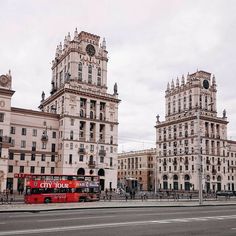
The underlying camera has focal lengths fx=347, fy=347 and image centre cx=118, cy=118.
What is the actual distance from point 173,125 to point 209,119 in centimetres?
1394

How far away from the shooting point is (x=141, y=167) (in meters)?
148

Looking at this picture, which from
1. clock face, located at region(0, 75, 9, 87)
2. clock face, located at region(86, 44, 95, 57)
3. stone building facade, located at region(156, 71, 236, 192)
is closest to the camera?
clock face, located at region(0, 75, 9, 87)

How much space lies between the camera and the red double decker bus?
47594 mm

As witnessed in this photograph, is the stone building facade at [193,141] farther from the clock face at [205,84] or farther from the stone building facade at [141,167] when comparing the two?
the stone building facade at [141,167]

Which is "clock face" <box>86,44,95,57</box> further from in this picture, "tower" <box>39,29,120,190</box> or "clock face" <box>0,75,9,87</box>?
"clock face" <box>0,75,9,87</box>

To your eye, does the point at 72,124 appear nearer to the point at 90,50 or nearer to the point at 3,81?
the point at 3,81

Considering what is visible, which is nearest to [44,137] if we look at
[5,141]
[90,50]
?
[5,141]

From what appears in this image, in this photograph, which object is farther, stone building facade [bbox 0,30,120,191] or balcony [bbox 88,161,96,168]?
balcony [bbox 88,161,96,168]

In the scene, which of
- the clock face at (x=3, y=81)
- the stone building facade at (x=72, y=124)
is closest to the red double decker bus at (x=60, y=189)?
the stone building facade at (x=72, y=124)

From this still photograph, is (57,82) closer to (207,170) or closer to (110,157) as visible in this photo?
(110,157)

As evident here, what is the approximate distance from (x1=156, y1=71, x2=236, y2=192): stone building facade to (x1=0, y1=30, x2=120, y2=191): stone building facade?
36.6 m

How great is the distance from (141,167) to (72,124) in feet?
216

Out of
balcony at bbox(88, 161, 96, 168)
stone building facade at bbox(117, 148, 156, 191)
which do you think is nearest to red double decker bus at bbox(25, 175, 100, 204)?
balcony at bbox(88, 161, 96, 168)

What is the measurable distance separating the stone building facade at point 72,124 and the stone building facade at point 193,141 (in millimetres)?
36606
